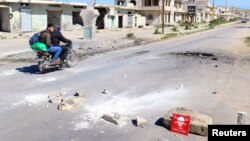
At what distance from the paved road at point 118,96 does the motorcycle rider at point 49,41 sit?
1.76 feet

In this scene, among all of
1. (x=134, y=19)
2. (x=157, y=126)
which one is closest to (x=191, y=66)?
(x=157, y=126)

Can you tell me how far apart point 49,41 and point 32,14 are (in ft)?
95.4

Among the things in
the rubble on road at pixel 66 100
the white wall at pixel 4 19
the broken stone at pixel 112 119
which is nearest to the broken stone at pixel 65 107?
the rubble on road at pixel 66 100

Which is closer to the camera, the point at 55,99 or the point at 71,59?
the point at 55,99

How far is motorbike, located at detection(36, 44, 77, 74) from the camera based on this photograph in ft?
36.4

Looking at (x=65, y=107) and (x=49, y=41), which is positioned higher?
(x=49, y=41)

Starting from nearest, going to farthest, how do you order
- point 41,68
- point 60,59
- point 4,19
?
1. point 41,68
2. point 60,59
3. point 4,19

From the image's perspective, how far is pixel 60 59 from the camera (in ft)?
38.8

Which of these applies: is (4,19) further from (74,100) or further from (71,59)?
(74,100)

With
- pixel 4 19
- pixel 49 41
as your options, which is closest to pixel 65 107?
pixel 49 41

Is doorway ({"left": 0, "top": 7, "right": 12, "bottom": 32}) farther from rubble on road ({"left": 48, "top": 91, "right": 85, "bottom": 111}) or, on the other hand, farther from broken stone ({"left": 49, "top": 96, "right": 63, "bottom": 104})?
broken stone ({"left": 49, "top": 96, "right": 63, "bottom": 104})

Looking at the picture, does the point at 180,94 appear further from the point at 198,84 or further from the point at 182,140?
the point at 182,140

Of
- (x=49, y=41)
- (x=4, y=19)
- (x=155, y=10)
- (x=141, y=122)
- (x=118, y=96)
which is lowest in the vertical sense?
(x=141, y=122)

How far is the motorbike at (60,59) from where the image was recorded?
11086 millimetres
